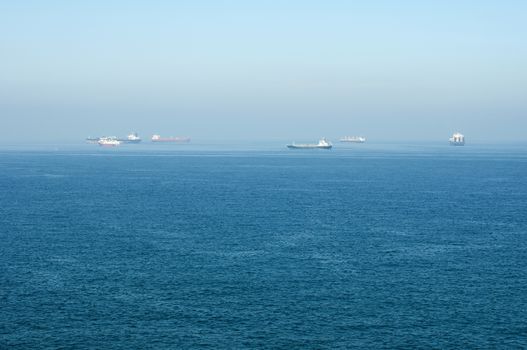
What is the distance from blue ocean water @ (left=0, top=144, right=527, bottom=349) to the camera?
208 ft

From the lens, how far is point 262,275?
270ft

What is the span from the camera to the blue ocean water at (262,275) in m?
63.4

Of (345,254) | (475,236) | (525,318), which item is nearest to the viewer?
(525,318)

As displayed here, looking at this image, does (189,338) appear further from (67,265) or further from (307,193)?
(307,193)

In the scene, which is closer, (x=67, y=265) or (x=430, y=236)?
(x=67, y=265)

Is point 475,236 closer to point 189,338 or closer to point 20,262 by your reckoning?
point 189,338

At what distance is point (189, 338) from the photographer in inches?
2442

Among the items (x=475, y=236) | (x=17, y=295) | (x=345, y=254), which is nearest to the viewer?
(x=17, y=295)

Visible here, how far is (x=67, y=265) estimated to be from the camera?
283 feet

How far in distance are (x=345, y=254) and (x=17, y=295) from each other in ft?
139

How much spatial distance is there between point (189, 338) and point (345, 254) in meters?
36.7

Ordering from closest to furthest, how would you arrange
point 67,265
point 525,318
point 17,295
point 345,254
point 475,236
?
point 525,318 → point 17,295 → point 67,265 → point 345,254 → point 475,236

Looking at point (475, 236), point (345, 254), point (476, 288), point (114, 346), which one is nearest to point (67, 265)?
point (114, 346)

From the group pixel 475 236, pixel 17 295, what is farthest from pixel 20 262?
pixel 475 236
